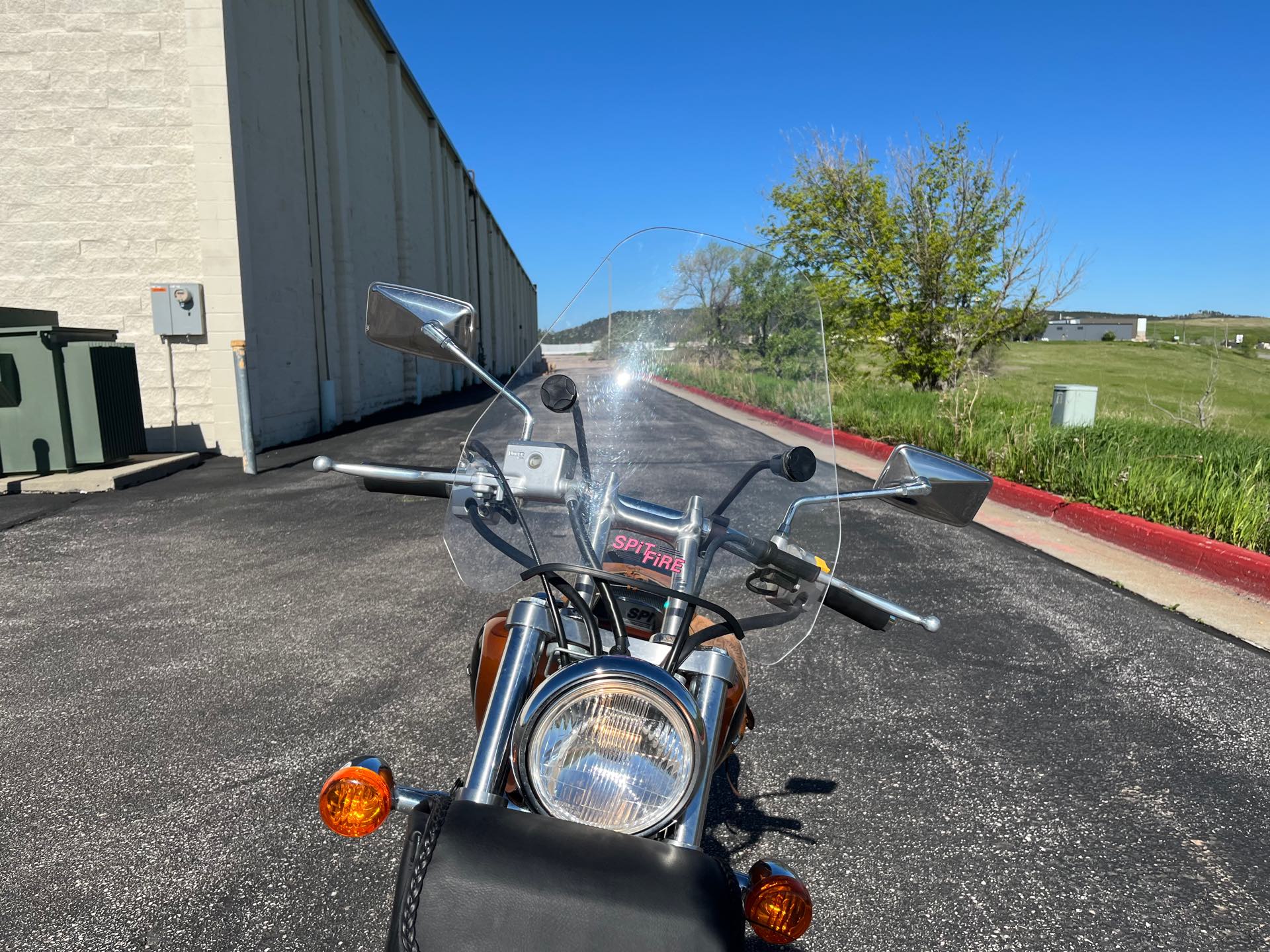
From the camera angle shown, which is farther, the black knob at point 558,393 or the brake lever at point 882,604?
the black knob at point 558,393

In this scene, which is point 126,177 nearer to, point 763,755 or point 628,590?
point 763,755

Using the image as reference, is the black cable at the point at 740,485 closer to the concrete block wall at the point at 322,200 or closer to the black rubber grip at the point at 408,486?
the black rubber grip at the point at 408,486

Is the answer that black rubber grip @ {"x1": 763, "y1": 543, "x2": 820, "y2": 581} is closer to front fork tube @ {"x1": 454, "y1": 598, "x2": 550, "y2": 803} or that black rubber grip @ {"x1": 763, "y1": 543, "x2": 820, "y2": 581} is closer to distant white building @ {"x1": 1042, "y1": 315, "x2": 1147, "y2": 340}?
front fork tube @ {"x1": 454, "y1": 598, "x2": 550, "y2": 803}

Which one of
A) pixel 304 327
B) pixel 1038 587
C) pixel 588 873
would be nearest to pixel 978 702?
pixel 1038 587

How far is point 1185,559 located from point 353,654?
5.55 m

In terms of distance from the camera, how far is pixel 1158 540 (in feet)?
20.8

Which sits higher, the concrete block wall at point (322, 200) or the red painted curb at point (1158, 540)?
the concrete block wall at point (322, 200)

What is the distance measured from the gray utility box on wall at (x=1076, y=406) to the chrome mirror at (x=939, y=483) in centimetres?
893

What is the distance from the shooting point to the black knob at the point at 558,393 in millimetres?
1833

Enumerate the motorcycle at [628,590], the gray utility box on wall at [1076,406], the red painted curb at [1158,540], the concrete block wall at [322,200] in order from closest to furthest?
the motorcycle at [628,590], the red painted curb at [1158,540], the gray utility box on wall at [1076,406], the concrete block wall at [322,200]

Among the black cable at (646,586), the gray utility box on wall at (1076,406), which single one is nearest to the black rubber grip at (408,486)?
the black cable at (646,586)

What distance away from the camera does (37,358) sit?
29.9ft

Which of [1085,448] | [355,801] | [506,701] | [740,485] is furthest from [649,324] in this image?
[1085,448]

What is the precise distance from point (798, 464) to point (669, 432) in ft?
1.52
